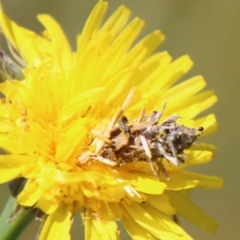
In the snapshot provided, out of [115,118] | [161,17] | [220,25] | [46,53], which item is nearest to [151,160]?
[115,118]

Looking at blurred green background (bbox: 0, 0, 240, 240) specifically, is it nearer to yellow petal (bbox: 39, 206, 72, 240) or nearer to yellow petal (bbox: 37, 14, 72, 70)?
yellow petal (bbox: 37, 14, 72, 70)

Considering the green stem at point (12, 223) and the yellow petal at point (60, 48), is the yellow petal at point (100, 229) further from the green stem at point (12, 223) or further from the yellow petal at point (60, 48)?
the yellow petal at point (60, 48)

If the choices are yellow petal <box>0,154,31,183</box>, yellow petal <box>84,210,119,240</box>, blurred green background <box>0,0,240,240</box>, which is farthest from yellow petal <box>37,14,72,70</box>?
blurred green background <box>0,0,240,240</box>

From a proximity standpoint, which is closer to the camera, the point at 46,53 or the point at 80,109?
the point at 80,109

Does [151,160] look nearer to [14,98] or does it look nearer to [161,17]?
[14,98]

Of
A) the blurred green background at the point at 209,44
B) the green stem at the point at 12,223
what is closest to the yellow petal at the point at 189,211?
the green stem at the point at 12,223

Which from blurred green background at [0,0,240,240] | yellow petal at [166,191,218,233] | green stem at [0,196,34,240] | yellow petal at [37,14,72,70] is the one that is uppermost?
blurred green background at [0,0,240,240]
